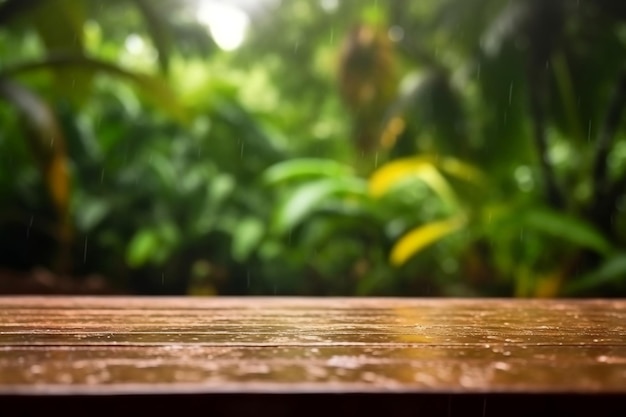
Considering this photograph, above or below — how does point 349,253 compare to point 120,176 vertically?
below

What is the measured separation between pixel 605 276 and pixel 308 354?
1.58 meters

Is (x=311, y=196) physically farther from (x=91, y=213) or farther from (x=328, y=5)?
(x=328, y=5)

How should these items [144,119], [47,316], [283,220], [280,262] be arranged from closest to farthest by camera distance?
1. [47,316]
2. [283,220]
3. [280,262]
4. [144,119]

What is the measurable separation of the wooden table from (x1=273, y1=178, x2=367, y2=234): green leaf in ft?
4.69

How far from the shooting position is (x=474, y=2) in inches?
95.8

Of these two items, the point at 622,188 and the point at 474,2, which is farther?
the point at 474,2

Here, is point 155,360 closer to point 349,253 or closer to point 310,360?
point 310,360

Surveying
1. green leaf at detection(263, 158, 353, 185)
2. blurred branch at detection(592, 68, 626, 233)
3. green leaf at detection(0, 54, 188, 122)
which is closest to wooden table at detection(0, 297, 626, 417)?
green leaf at detection(0, 54, 188, 122)

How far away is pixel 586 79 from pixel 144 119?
171 cm

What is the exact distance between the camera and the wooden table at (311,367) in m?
0.23

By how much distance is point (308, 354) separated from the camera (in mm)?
320

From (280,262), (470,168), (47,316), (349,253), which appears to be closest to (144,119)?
(280,262)
